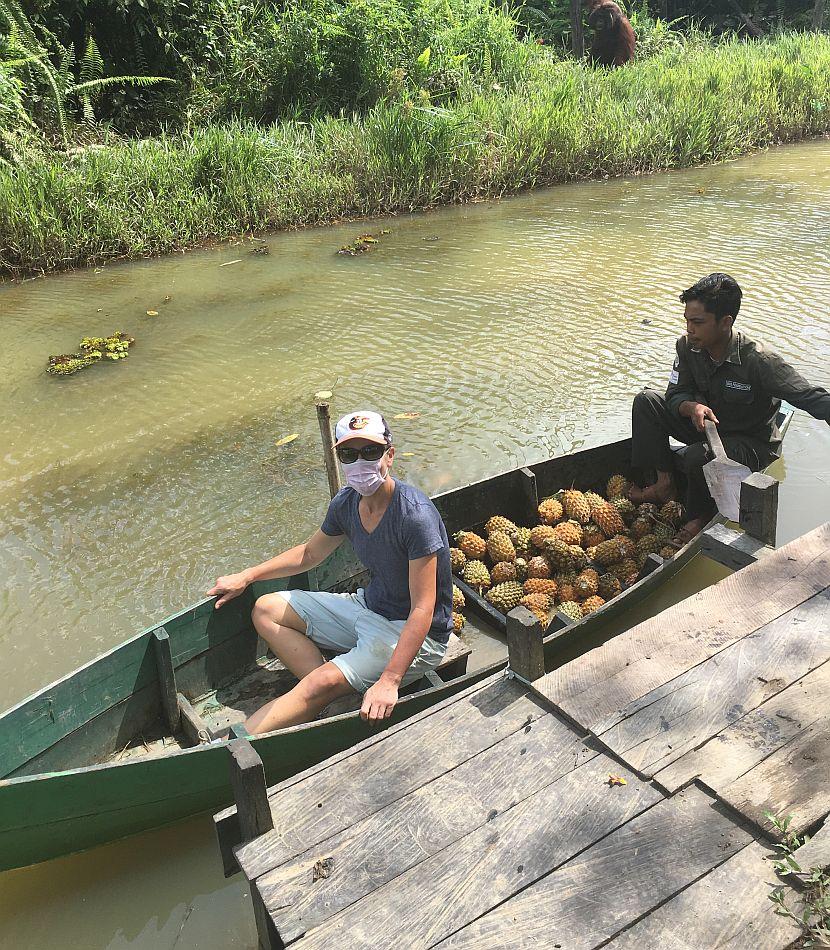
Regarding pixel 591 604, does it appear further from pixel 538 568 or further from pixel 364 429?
pixel 364 429

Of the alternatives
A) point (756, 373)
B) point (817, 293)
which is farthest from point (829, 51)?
point (756, 373)

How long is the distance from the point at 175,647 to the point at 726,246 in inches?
381

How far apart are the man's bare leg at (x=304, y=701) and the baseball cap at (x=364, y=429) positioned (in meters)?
1.02

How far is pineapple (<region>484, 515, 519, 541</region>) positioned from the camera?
5.00 metres

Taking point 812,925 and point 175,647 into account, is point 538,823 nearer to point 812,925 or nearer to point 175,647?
point 812,925

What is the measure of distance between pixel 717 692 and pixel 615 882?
0.89m

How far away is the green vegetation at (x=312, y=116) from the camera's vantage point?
38.2 ft

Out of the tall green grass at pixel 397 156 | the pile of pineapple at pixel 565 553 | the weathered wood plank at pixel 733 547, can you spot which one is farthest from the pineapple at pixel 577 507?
the tall green grass at pixel 397 156

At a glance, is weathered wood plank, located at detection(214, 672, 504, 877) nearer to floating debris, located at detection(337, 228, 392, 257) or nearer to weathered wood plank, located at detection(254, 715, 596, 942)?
weathered wood plank, located at detection(254, 715, 596, 942)

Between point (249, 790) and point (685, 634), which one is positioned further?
point (685, 634)

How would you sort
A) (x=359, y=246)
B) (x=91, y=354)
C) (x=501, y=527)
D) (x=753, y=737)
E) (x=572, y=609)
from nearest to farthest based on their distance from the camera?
1. (x=753, y=737)
2. (x=572, y=609)
3. (x=501, y=527)
4. (x=91, y=354)
5. (x=359, y=246)

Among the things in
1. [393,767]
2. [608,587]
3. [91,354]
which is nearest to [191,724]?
[393,767]

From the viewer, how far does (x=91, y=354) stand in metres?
8.78

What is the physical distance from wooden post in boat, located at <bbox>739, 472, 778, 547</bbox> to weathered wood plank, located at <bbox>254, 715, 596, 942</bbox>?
148 centimetres
